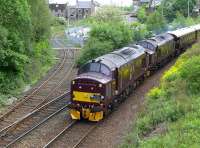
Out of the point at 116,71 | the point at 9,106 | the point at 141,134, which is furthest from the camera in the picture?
the point at 9,106

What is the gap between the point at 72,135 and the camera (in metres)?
19.4

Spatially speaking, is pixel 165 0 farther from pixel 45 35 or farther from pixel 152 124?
pixel 152 124

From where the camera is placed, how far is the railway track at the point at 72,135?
18016 millimetres

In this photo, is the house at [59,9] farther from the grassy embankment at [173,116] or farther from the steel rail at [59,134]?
the steel rail at [59,134]

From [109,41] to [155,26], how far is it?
1126 inches

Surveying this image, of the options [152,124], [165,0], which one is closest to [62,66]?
[152,124]

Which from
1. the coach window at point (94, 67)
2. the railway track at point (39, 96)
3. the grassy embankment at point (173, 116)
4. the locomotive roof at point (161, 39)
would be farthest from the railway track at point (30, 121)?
the locomotive roof at point (161, 39)

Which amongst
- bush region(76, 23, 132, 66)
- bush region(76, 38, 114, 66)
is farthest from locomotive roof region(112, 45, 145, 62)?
bush region(76, 23, 132, 66)

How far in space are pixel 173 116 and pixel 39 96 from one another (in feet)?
39.8

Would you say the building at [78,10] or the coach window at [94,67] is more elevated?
the coach window at [94,67]

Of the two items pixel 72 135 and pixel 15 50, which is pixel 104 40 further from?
pixel 72 135

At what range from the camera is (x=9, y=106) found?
78.9 ft

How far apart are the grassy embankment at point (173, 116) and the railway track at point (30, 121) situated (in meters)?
5.06

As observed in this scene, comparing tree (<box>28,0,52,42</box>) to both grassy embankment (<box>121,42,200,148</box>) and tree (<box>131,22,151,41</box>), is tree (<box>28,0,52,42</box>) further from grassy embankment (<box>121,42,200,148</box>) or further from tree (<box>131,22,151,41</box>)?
grassy embankment (<box>121,42,200,148</box>)
